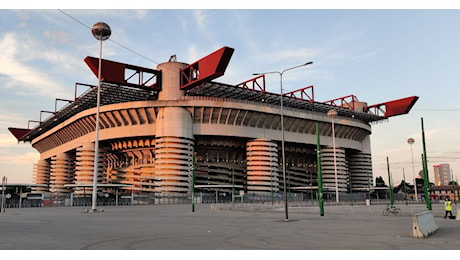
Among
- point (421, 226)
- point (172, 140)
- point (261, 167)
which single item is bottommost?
point (421, 226)

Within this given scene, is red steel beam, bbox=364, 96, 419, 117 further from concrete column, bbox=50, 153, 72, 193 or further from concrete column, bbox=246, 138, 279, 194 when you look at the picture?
concrete column, bbox=50, 153, 72, 193

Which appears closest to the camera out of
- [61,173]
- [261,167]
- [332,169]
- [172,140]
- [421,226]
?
[421,226]

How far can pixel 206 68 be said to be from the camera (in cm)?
6269

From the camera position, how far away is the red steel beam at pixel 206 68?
59.1m

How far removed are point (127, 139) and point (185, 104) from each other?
55.7ft

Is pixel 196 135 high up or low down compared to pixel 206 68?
down

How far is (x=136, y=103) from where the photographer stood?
236ft

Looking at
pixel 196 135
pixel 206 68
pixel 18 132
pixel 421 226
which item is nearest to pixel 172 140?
pixel 196 135

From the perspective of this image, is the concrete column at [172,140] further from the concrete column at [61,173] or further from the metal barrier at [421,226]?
the metal barrier at [421,226]

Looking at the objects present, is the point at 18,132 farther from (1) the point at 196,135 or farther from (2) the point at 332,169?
(2) the point at 332,169

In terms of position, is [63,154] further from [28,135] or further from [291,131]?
[291,131]

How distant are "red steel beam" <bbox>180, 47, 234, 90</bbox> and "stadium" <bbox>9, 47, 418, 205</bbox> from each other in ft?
0.54

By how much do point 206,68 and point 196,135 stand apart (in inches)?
664

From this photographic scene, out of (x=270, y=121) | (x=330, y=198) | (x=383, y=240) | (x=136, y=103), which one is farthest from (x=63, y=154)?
(x=383, y=240)
